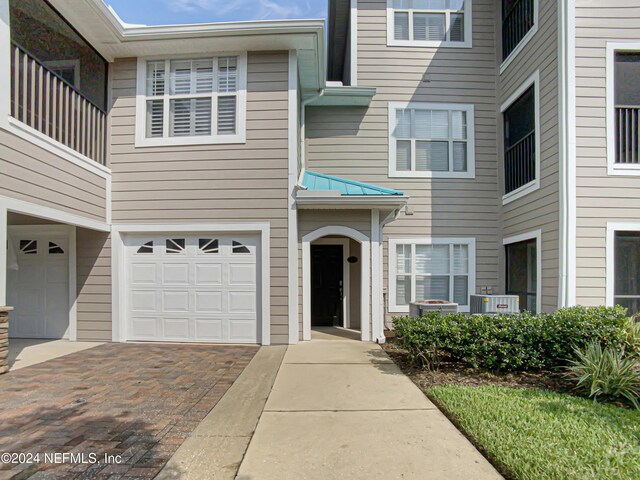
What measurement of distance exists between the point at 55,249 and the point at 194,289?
2893 millimetres

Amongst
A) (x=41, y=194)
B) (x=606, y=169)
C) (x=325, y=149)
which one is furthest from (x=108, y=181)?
(x=606, y=169)

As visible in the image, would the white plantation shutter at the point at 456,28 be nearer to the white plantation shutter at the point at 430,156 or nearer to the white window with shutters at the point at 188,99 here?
the white plantation shutter at the point at 430,156

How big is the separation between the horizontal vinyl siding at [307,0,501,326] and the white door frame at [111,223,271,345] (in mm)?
2780

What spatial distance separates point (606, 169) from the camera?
6.11 meters

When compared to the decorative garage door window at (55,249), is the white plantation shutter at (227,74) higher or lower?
higher

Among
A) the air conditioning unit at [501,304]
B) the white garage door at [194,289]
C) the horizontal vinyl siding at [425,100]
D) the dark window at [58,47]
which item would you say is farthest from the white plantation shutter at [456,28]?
the dark window at [58,47]

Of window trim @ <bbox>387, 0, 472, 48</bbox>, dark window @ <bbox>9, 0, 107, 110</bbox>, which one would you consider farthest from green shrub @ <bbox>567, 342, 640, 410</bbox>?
dark window @ <bbox>9, 0, 107, 110</bbox>

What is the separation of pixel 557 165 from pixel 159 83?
730cm

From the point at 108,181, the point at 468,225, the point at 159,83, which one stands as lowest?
the point at 468,225

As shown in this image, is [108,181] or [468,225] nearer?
[108,181]

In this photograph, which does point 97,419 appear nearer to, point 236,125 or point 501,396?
point 501,396

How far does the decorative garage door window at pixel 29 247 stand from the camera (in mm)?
7398

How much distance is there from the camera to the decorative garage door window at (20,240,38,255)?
7398 mm

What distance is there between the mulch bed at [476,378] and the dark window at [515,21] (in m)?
6.52
